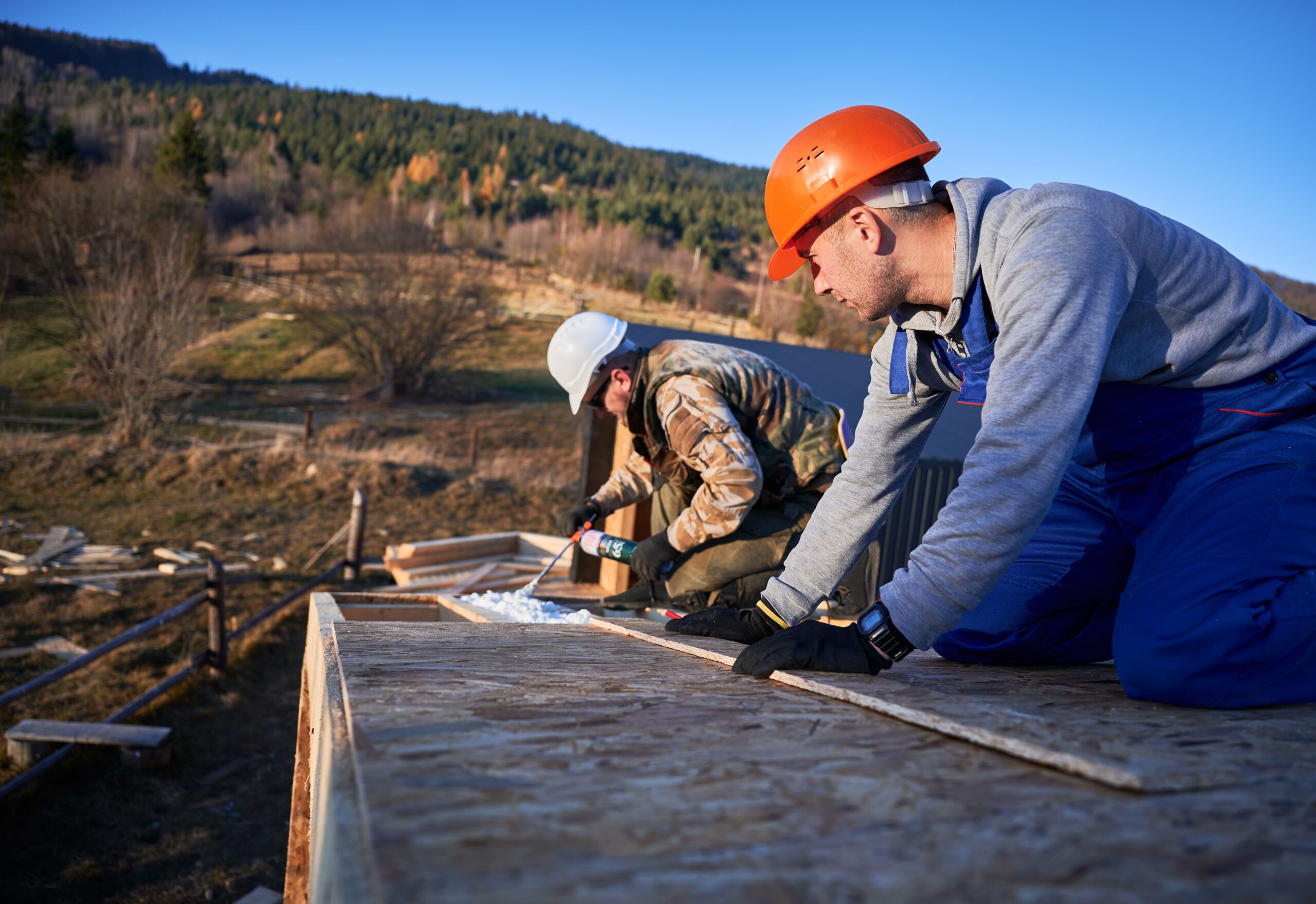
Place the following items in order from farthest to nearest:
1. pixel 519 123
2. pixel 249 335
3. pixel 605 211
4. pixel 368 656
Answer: pixel 519 123, pixel 605 211, pixel 249 335, pixel 368 656

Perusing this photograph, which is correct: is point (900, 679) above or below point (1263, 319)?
below

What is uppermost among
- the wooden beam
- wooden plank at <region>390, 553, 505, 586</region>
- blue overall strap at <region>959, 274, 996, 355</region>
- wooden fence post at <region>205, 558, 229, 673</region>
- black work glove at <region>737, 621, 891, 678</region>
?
blue overall strap at <region>959, 274, 996, 355</region>

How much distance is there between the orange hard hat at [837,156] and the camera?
6.96ft

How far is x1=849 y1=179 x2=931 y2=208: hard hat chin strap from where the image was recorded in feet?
6.96

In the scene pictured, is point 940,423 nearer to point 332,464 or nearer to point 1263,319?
point 1263,319

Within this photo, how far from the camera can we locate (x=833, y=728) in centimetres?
140

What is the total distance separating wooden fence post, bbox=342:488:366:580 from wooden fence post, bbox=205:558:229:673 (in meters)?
2.11

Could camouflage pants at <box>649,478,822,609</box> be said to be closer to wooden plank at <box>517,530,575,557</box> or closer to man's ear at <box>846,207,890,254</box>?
man's ear at <box>846,207,890,254</box>

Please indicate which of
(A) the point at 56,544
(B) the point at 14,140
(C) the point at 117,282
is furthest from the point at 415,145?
(A) the point at 56,544

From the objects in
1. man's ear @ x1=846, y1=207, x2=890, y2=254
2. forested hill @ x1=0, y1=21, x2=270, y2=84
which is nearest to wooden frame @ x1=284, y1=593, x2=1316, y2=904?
man's ear @ x1=846, y1=207, x2=890, y2=254

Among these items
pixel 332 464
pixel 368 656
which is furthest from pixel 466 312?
pixel 368 656

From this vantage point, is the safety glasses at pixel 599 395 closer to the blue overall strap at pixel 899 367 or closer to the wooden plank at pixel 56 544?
the blue overall strap at pixel 899 367

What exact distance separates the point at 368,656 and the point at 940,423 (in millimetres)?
9031

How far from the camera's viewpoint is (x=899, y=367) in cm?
245
